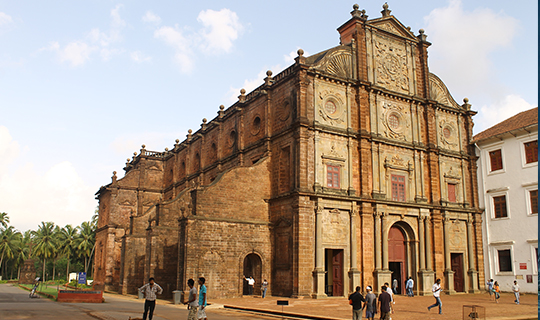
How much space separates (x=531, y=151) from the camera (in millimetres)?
30812

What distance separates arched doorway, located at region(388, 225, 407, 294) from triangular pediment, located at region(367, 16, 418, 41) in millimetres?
13575

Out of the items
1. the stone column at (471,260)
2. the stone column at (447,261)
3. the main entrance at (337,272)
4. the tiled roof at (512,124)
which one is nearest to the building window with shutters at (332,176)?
the main entrance at (337,272)

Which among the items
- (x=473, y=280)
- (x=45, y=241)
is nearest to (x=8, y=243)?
(x=45, y=241)

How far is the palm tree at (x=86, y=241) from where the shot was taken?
72.0 metres

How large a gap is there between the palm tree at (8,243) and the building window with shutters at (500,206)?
70674 millimetres

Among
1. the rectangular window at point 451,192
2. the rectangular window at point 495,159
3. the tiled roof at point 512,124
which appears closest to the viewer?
the tiled roof at point 512,124

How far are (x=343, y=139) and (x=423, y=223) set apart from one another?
312 inches

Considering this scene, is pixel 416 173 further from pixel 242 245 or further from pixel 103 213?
pixel 103 213

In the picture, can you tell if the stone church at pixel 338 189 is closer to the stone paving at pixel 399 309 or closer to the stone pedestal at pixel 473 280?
the stone pedestal at pixel 473 280

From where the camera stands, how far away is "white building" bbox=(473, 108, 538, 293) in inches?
1180

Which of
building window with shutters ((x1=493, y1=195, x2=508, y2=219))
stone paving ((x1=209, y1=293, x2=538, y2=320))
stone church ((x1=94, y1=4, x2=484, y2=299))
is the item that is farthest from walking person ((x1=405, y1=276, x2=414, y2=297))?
building window with shutters ((x1=493, y1=195, x2=508, y2=219))

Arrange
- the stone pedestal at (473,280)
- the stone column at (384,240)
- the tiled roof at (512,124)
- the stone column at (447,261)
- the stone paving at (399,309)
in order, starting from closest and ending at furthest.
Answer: the stone paving at (399,309) → the stone column at (384,240) → the stone column at (447,261) → the stone pedestal at (473,280) → the tiled roof at (512,124)

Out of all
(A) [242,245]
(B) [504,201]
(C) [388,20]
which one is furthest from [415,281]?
(C) [388,20]

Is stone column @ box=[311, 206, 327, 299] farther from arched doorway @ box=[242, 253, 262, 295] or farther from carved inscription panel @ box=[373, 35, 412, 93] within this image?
carved inscription panel @ box=[373, 35, 412, 93]
